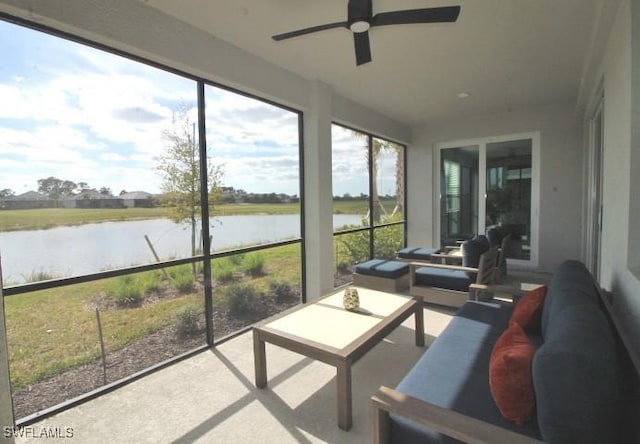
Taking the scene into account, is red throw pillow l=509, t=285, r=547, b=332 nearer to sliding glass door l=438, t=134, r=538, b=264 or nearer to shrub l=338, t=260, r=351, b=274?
shrub l=338, t=260, r=351, b=274

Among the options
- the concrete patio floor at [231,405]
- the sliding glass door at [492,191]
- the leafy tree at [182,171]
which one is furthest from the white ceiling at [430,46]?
the concrete patio floor at [231,405]

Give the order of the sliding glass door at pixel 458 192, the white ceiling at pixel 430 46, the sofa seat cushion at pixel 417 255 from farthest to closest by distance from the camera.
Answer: the sliding glass door at pixel 458 192
the sofa seat cushion at pixel 417 255
the white ceiling at pixel 430 46

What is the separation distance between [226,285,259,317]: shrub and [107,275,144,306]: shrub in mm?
927

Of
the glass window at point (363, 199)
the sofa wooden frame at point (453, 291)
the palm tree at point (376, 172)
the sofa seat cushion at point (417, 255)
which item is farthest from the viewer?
the palm tree at point (376, 172)

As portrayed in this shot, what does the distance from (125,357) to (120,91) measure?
7.00ft

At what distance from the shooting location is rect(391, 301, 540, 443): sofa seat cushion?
1.35 metres

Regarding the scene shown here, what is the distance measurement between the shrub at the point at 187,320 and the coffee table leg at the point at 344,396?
180cm

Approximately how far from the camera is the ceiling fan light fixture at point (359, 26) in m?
2.17

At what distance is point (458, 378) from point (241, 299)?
8.35 feet

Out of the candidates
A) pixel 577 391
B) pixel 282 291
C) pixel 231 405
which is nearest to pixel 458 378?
pixel 577 391

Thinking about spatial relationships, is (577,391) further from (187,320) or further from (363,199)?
(363,199)

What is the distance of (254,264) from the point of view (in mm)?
3754

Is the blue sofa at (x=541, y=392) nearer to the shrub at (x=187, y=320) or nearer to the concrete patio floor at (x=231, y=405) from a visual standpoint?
the concrete patio floor at (x=231, y=405)

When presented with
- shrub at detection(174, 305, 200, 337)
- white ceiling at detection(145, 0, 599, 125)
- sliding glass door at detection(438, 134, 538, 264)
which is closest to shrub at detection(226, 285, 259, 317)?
shrub at detection(174, 305, 200, 337)
